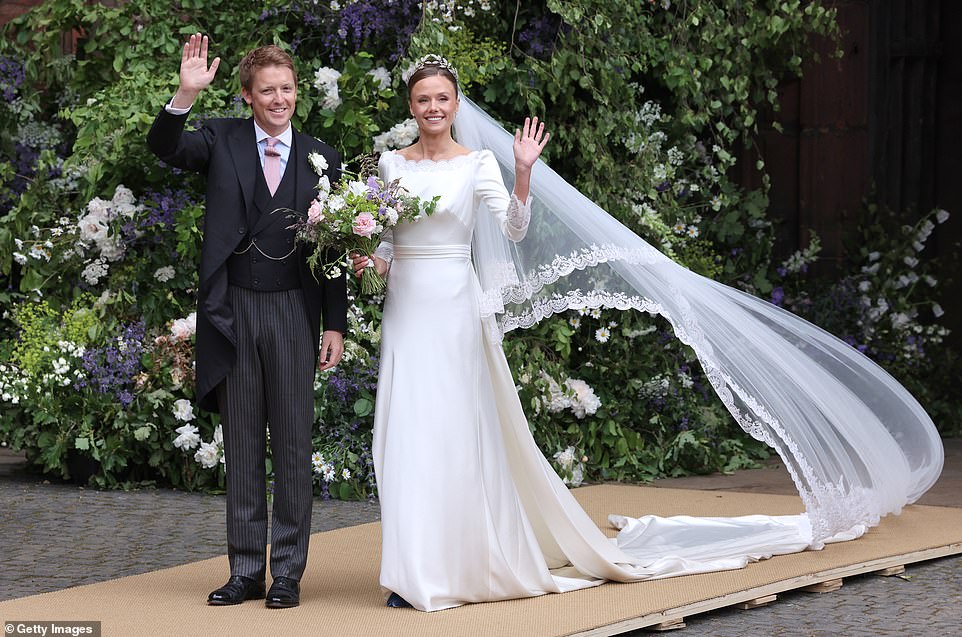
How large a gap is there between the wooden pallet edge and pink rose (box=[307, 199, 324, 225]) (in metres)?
1.54

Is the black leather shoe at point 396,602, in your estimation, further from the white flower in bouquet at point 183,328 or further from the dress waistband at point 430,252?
the white flower in bouquet at point 183,328

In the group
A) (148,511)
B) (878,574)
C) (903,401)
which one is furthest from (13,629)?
(903,401)

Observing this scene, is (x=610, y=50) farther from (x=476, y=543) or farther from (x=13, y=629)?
(x=13, y=629)

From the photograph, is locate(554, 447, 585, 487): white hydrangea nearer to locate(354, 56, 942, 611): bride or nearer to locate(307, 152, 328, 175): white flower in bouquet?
locate(354, 56, 942, 611): bride

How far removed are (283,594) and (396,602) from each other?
38 cm

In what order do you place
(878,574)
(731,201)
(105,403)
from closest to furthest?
(878,574), (105,403), (731,201)

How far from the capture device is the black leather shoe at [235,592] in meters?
4.97

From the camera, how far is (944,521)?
6.65 m

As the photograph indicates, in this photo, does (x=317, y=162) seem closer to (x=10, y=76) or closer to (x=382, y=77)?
(x=382, y=77)

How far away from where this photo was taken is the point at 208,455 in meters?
7.57

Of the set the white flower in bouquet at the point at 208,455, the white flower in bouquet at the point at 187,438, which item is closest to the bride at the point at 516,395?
the white flower in bouquet at the point at 208,455

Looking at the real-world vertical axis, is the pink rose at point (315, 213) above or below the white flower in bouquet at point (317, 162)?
below

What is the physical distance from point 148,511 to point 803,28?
4692 millimetres

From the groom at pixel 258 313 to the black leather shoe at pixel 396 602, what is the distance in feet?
1.02
